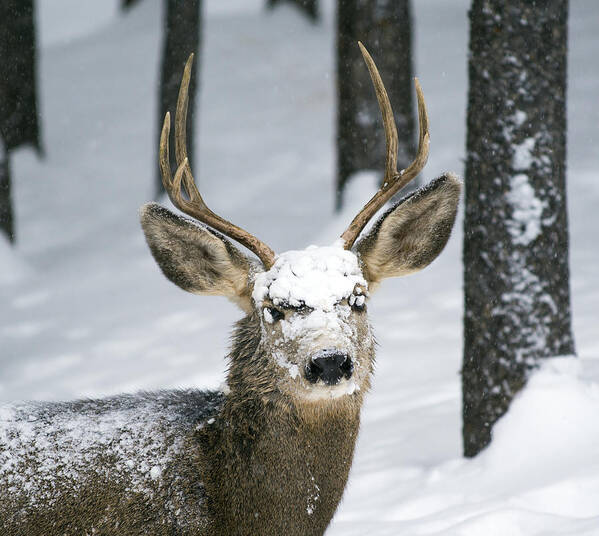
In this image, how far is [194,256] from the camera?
4.14 m

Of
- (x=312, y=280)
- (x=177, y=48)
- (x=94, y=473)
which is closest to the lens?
(x=94, y=473)

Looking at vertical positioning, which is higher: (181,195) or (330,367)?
(181,195)

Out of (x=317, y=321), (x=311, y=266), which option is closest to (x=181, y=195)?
(x=311, y=266)

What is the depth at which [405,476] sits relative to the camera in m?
5.53

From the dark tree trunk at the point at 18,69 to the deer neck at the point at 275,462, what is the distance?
11327 millimetres

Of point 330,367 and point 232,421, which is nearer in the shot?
point 330,367

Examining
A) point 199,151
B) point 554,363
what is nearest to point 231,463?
point 554,363

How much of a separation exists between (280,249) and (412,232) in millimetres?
6532

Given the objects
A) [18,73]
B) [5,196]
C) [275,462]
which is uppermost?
[18,73]

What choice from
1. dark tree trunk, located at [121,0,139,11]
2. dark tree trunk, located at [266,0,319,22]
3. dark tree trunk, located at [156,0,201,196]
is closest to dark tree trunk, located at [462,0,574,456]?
dark tree trunk, located at [156,0,201,196]

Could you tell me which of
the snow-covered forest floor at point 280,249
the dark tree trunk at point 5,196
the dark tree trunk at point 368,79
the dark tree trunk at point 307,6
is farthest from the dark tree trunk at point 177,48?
the dark tree trunk at point 307,6

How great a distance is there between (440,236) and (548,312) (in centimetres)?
150

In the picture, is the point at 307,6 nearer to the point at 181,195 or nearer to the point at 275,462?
the point at 181,195

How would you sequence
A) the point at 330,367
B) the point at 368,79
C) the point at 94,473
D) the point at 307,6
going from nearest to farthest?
the point at 330,367 < the point at 94,473 < the point at 368,79 < the point at 307,6
